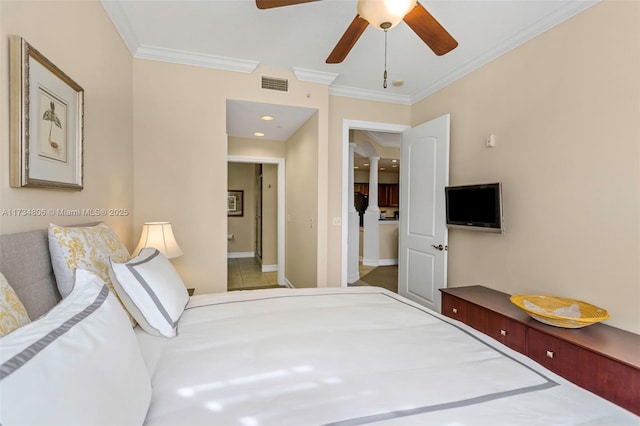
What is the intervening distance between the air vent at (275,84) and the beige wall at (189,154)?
0.05 meters

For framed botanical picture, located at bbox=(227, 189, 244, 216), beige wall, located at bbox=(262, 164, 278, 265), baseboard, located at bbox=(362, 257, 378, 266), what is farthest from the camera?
framed botanical picture, located at bbox=(227, 189, 244, 216)

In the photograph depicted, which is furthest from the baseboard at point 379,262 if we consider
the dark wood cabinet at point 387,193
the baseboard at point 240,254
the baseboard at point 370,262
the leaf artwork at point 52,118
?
the leaf artwork at point 52,118

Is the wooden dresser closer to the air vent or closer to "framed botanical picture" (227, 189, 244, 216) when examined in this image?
the air vent

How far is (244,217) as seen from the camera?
748 centimetres

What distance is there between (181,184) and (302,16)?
70.0 inches

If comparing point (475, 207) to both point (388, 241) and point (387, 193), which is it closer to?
point (388, 241)

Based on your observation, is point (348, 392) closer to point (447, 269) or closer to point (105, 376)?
point (105, 376)

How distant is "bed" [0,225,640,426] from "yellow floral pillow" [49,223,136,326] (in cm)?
5

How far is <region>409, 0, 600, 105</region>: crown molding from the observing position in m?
1.98

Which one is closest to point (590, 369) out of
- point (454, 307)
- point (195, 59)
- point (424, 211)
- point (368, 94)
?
point (454, 307)

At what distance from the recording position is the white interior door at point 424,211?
3.00 meters

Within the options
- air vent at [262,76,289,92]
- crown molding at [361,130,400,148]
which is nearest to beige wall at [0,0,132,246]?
air vent at [262,76,289,92]

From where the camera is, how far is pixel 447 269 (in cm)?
312

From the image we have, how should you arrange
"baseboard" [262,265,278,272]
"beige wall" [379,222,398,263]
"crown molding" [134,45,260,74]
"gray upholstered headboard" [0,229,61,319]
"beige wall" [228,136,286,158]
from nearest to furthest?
"gray upholstered headboard" [0,229,61,319] → "crown molding" [134,45,260,74] → "beige wall" [228,136,286,158] → "baseboard" [262,265,278,272] → "beige wall" [379,222,398,263]
